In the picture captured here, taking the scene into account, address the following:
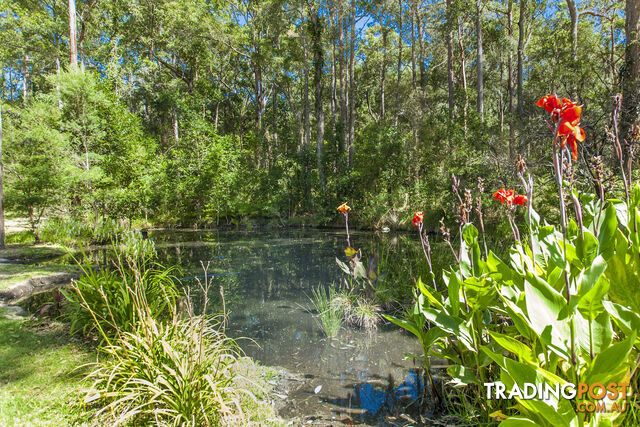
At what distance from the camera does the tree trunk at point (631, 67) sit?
5105 millimetres

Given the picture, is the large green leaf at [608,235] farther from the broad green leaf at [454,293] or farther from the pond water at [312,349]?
the pond water at [312,349]

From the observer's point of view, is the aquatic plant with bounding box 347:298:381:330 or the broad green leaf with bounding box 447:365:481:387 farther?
the aquatic plant with bounding box 347:298:381:330

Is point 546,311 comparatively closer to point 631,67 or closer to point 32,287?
point 32,287

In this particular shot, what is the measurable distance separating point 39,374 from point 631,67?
849cm

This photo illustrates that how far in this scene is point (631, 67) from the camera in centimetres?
543

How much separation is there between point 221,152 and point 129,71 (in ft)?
26.6

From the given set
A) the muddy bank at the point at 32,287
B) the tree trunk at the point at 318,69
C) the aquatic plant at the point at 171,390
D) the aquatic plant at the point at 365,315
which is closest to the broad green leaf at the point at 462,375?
the aquatic plant at the point at 171,390

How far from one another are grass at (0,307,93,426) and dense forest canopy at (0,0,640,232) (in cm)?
682

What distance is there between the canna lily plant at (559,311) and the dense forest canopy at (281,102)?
5102 millimetres

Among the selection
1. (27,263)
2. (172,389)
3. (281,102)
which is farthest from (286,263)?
(281,102)

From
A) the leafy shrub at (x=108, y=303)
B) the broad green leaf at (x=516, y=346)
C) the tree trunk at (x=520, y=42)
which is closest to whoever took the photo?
the broad green leaf at (x=516, y=346)

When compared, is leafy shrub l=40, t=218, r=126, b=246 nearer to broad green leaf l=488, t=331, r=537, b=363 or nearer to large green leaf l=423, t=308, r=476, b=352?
large green leaf l=423, t=308, r=476, b=352

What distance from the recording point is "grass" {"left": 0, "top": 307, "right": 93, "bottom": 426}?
6.10 ft

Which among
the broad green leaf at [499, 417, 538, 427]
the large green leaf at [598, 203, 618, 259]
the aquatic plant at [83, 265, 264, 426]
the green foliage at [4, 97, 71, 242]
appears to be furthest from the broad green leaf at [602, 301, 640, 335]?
the green foliage at [4, 97, 71, 242]
